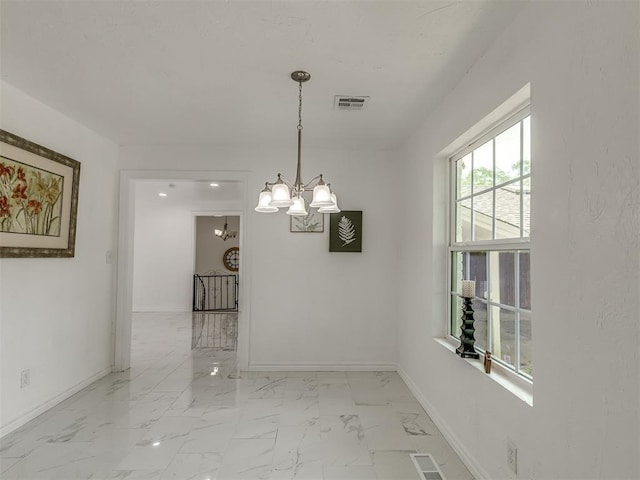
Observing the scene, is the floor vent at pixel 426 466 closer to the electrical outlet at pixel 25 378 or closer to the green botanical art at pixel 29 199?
the electrical outlet at pixel 25 378

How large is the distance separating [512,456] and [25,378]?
3311 millimetres

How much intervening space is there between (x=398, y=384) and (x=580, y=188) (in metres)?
2.80

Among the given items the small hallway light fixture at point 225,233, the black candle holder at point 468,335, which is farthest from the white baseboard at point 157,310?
the black candle holder at point 468,335

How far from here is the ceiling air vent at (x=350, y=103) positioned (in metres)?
2.72

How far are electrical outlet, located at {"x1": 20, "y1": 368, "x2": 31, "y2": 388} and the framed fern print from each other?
2.82 metres

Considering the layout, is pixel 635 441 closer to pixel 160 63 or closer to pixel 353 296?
pixel 160 63

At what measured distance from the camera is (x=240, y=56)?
2.15 m

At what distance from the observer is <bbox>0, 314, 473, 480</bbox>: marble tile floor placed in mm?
2158

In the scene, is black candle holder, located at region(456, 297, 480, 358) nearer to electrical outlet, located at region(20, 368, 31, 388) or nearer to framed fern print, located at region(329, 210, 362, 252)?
framed fern print, located at region(329, 210, 362, 252)

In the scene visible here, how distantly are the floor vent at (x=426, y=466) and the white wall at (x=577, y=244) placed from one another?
0.22 metres

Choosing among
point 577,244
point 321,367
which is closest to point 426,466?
point 577,244

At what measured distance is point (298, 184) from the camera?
7.75ft

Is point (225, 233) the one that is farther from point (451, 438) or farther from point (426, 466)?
point (426, 466)

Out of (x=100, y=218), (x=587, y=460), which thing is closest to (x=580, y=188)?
(x=587, y=460)
